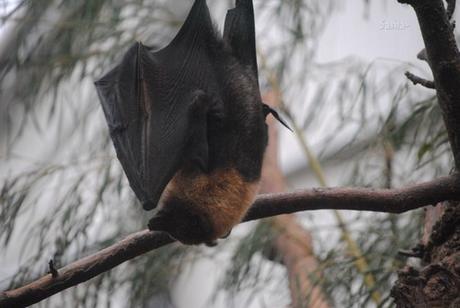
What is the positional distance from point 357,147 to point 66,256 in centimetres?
122

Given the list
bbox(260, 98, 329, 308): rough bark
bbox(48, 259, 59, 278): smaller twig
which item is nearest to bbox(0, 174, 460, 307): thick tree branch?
bbox(48, 259, 59, 278): smaller twig

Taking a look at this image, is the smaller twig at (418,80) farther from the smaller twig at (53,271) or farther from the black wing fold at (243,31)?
the smaller twig at (53,271)

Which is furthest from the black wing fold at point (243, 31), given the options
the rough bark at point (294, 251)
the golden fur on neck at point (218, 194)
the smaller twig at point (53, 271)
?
the rough bark at point (294, 251)

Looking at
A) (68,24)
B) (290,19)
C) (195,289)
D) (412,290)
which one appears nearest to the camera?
(412,290)

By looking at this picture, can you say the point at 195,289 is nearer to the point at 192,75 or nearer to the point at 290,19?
the point at 290,19

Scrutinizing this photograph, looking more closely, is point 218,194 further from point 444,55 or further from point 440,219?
point 444,55

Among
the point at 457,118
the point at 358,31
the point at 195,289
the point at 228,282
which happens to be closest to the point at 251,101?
the point at 457,118

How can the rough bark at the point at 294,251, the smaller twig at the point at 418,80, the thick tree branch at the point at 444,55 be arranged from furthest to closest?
the rough bark at the point at 294,251 → the smaller twig at the point at 418,80 → the thick tree branch at the point at 444,55

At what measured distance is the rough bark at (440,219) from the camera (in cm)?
162

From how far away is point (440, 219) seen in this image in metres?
1.97

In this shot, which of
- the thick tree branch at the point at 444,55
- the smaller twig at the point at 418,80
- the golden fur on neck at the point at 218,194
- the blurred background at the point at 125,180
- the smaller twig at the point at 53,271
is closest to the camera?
the thick tree branch at the point at 444,55

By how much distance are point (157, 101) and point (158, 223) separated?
41 centimetres

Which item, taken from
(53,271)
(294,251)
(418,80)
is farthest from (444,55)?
(294,251)

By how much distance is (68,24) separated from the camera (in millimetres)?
2758
